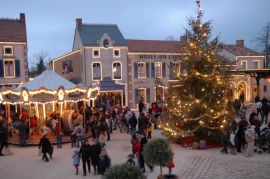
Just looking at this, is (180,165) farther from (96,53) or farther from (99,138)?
(96,53)

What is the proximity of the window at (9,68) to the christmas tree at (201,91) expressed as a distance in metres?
18.3

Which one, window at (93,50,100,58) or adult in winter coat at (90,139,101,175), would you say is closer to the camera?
adult in winter coat at (90,139,101,175)

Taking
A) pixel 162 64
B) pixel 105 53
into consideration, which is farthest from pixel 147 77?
pixel 105 53

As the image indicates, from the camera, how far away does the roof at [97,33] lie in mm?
28281

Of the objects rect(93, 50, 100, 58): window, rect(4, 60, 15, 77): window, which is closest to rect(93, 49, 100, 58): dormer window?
rect(93, 50, 100, 58): window

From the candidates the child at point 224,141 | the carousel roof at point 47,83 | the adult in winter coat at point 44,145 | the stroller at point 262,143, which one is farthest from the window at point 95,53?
the stroller at point 262,143

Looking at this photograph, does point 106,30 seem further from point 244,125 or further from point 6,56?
point 244,125

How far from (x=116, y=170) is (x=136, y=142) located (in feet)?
16.0

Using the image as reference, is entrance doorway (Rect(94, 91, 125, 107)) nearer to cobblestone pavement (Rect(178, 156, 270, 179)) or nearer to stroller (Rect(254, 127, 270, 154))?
stroller (Rect(254, 127, 270, 154))

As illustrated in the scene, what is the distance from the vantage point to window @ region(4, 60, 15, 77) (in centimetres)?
2640

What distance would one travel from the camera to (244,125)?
1220cm

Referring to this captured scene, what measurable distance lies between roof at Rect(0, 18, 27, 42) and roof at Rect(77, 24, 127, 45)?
17.6ft

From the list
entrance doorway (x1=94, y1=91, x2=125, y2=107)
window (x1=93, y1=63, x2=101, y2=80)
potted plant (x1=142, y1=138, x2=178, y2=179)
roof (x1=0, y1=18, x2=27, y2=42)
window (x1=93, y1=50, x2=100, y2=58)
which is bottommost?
potted plant (x1=142, y1=138, x2=178, y2=179)

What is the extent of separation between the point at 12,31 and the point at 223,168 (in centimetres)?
2378
